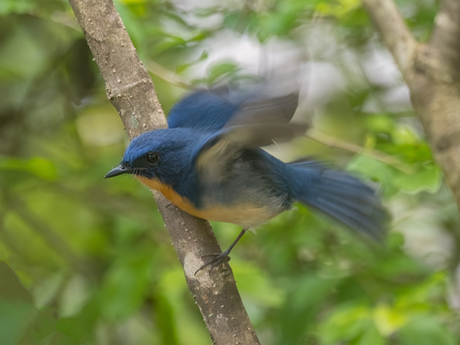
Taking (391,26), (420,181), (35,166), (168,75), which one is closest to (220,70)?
(168,75)

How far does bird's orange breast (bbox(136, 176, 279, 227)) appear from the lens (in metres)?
1.90

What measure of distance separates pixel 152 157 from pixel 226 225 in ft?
2.95

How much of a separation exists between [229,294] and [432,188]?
945 mm

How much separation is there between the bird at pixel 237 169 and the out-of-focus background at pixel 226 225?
0.13 metres

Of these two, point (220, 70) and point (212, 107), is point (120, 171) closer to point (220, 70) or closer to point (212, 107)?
point (212, 107)

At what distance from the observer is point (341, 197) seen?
7.97 ft

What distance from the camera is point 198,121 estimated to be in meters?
2.29

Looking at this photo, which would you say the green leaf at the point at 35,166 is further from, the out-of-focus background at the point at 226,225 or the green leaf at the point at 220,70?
the green leaf at the point at 220,70

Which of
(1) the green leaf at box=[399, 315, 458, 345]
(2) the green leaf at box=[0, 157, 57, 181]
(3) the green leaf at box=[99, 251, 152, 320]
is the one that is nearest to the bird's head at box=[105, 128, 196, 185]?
(2) the green leaf at box=[0, 157, 57, 181]

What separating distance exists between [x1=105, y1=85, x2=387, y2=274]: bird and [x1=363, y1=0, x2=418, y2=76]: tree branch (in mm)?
626

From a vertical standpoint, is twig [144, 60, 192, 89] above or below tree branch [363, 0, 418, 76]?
below

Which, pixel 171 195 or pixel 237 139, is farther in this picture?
pixel 171 195

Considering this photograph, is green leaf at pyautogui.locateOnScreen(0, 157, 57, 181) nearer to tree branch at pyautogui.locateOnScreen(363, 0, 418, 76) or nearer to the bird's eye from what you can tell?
the bird's eye

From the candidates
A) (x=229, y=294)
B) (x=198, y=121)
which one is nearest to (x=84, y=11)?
(x=198, y=121)
